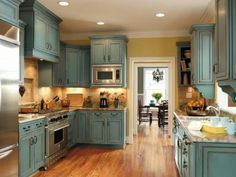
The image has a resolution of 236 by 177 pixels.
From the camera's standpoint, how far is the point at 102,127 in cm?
596

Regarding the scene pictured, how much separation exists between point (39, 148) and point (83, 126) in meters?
1.94

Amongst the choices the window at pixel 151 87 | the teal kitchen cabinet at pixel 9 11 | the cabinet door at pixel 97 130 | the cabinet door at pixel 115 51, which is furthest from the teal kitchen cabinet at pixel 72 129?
the window at pixel 151 87

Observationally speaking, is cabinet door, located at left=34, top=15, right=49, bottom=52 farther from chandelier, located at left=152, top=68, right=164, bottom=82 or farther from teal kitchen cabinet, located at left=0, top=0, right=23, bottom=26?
chandelier, located at left=152, top=68, right=164, bottom=82

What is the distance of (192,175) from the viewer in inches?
101

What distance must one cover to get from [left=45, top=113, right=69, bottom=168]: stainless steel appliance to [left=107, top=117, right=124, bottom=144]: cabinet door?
1057 mm

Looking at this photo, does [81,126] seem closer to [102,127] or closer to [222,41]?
[102,127]

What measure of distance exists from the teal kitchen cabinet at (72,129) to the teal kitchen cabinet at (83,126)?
0.34 ft

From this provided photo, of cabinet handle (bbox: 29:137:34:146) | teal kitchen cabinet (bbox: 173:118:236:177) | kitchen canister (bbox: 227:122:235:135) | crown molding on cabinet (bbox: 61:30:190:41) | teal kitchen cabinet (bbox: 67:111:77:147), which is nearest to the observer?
teal kitchen cabinet (bbox: 173:118:236:177)

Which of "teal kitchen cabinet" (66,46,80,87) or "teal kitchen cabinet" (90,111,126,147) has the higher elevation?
"teal kitchen cabinet" (66,46,80,87)

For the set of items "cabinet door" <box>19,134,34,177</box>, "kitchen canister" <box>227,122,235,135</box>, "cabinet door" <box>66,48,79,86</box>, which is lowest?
"cabinet door" <box>19,134,34,177</box>

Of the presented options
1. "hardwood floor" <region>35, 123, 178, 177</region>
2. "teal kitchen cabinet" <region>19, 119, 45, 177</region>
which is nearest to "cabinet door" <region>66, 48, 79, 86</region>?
"hardwood floor" <region>35, 123, 178, 177</region>

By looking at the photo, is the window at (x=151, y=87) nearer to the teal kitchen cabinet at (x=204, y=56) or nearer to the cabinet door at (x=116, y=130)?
the cabinet door at (x=116, y=130)

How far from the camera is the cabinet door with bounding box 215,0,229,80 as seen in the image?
2.40 metres

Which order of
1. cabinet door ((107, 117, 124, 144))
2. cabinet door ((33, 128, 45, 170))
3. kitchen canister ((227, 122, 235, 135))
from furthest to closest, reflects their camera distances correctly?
cabinet door ((107, 117, 124, 144)) < cabinet door ((33, 128, 45, 170)) < kitchen canister ((227, 122, 235, 135))
